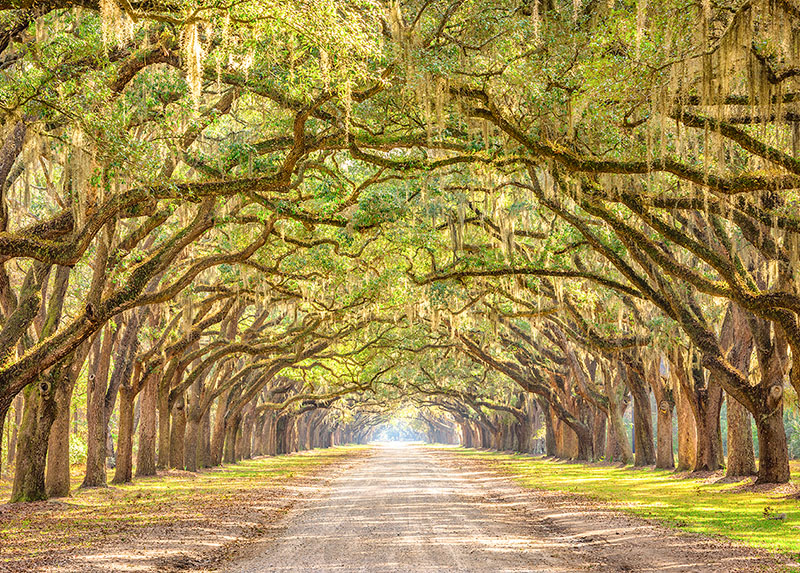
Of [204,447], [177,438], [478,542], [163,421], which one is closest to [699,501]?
[478,542]

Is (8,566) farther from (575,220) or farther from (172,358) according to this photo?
(172,358)

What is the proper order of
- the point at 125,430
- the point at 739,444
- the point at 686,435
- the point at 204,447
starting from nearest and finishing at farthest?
the point at 739,444 < the point at 125,430 < the point at 686,435 < the point at 204,447

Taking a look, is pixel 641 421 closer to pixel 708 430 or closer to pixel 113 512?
pixel 708 430

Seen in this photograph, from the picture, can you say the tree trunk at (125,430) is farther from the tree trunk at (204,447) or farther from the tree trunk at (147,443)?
the tree trunk at (204,447)

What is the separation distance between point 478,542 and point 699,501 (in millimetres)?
8126

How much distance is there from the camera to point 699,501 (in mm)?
16891

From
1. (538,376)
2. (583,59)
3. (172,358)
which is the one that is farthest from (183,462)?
(583,59)

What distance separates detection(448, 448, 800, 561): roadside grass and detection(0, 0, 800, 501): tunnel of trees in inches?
57.3

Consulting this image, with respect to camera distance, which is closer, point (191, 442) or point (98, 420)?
point (98, 420)

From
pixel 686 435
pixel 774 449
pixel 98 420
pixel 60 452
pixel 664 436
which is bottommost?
pixel 664 436

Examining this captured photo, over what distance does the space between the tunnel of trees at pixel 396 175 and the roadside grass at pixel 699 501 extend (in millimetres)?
1456

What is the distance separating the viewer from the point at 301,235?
1864 cm

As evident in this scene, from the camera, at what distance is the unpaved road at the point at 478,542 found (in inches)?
354

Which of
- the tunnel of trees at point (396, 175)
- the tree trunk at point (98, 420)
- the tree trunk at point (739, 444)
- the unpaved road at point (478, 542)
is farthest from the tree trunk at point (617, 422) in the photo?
the tree trunk at point (98, 420)
